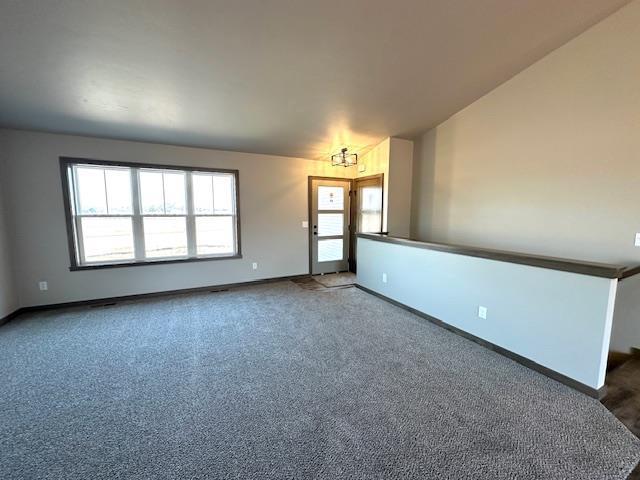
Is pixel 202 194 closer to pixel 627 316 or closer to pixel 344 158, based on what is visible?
pixel 344 158

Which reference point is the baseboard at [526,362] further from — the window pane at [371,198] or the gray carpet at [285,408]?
the window pane at [371,198]

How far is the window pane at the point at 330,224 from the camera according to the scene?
5.83 meters

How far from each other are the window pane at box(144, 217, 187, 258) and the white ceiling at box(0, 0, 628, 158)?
129 centimetres

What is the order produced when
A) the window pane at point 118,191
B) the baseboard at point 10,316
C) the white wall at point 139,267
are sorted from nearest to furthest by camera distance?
the baseboard at point 10,316, the white wall at point 139,267, the window pane at point 118,191

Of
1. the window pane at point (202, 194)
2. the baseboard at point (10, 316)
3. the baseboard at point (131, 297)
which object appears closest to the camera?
the baseboard at point (10, 316)

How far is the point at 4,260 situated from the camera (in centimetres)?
352

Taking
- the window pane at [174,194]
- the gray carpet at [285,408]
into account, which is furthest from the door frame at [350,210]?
the gray carpet at [285,408]

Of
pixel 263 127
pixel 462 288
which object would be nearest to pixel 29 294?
pixel 263 127

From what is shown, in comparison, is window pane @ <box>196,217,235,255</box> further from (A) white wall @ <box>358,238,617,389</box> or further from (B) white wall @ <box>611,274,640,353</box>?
(B) white wall @ <box>611,274,640,353</box>

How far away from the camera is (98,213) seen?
406cm

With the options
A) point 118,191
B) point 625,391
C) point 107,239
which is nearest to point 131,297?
point 107,239

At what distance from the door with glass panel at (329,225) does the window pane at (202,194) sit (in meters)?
1.98

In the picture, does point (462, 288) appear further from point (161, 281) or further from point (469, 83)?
point (161, 281)

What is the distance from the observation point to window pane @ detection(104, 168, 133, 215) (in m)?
4.11
